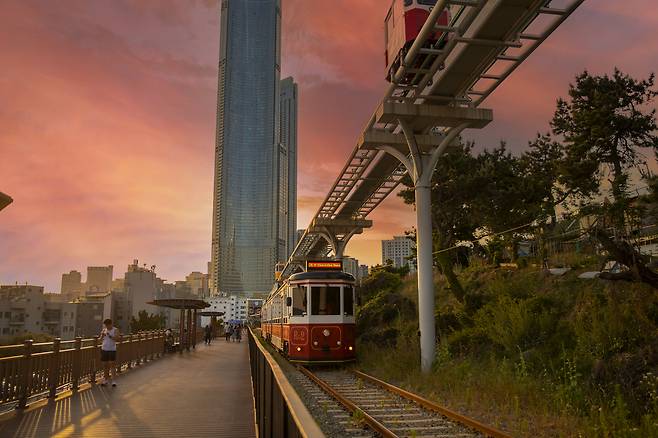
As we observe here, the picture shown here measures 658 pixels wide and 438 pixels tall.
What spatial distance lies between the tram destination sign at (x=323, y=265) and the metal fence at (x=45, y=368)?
264 inches

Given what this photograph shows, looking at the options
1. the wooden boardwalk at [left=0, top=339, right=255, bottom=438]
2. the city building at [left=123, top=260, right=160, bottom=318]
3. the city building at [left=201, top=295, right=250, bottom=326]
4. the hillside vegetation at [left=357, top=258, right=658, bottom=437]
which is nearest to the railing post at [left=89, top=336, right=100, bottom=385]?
the wooden boardwalk at [left=0, top=339, right=255, bottom=438]

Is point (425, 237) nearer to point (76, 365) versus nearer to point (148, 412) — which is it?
point (148, 412)

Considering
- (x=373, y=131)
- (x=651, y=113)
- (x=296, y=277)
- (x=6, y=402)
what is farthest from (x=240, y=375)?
(x=651, y=113)

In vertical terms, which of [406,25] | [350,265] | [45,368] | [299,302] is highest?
[350,265]

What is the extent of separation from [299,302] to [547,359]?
789 centimetres

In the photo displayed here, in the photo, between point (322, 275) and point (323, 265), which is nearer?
point (322, 275)

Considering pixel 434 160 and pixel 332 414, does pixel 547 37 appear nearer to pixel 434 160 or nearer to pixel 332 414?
pixel 434 160

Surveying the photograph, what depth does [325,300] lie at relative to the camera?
54.7ft

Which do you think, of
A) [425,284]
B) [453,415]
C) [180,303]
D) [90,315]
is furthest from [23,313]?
[453,415]

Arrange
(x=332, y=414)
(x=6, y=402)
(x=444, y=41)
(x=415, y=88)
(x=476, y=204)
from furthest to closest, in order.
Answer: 1. (x=476, y=204)
2. (x=415, y=88)
3. (x=444, y=41)
4. (x=332, y=414)
5. (x=6, y=402)

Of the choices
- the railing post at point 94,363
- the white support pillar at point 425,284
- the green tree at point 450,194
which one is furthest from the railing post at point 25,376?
the green tree at point 450,194

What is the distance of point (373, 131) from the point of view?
54.2ft

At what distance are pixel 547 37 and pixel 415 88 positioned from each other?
376 cm

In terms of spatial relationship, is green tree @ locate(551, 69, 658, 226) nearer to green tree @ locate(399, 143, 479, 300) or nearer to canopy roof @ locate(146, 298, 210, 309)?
green tree @ locate(399, 143, 479, 300)
